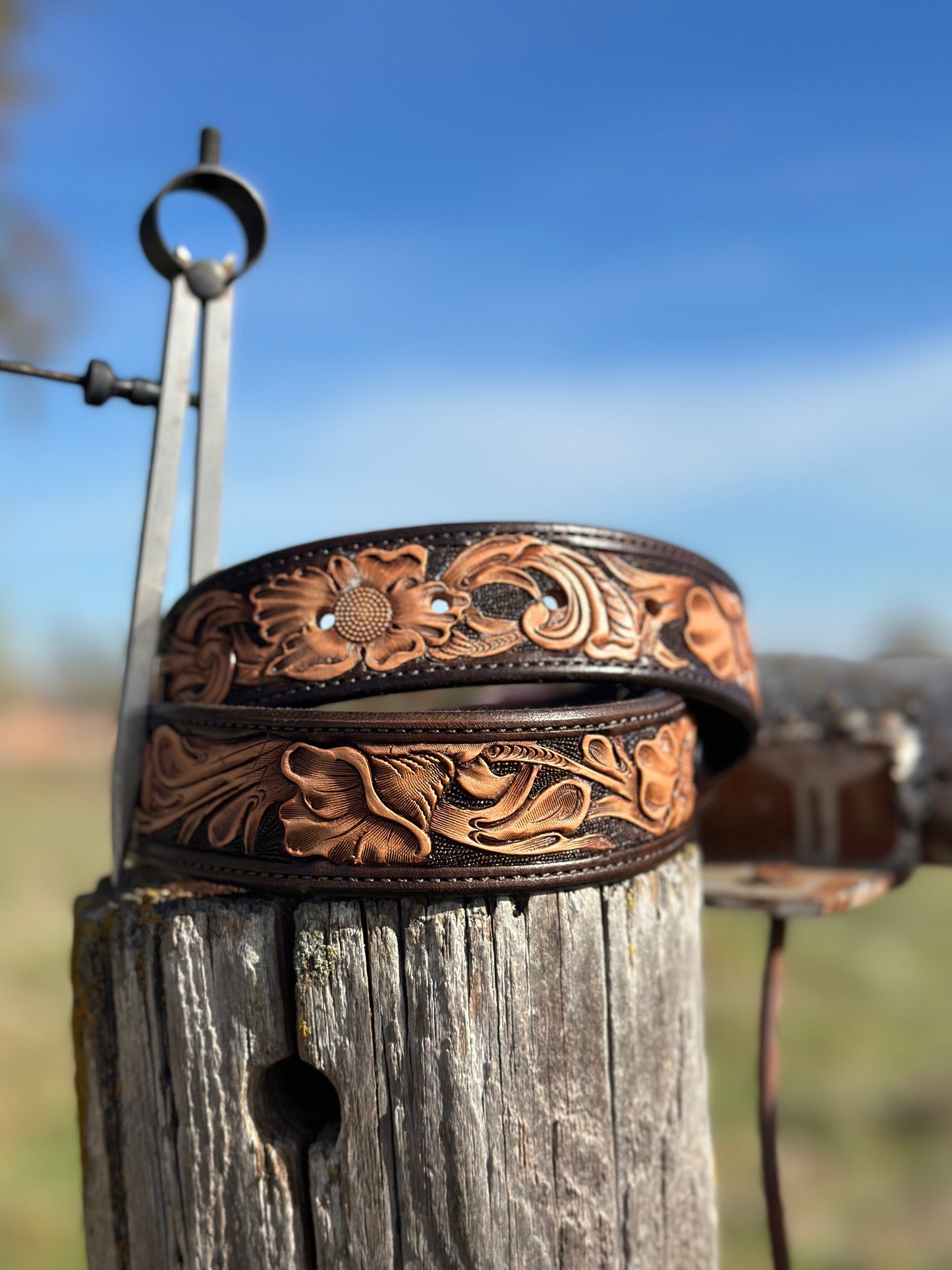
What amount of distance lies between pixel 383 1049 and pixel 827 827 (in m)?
1.41

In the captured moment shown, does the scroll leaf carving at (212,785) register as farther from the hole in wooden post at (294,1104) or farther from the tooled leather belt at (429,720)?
the hole in wooden post at (294,1104)

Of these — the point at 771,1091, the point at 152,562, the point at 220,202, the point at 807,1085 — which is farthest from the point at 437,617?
the point at 807,1085

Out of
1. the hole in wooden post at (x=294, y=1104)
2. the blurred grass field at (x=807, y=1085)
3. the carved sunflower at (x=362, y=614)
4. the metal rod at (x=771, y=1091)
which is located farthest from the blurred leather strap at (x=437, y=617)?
the blurred grass field at (x=807, y=1085)

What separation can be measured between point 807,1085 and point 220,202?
18.8 feet

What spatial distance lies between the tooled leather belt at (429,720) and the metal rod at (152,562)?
3 centimetres

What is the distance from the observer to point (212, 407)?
66.4 inches

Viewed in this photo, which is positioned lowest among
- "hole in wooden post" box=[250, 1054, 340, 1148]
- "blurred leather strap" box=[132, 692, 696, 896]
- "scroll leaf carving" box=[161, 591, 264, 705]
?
"hole in wooden post" box=[250, 1054, 340, 1148]

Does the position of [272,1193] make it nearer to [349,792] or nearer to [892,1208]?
[349,792]

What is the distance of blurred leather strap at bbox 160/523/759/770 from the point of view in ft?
4.74

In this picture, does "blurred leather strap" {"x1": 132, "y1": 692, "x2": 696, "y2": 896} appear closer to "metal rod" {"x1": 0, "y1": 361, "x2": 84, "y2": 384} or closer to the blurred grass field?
"metal rod" {"x1": 0, "y1": 361, "x2": 84, "y2": 384}

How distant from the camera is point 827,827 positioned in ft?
7.66

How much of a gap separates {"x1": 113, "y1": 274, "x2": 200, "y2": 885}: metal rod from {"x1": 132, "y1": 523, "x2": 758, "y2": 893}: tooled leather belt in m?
0.03

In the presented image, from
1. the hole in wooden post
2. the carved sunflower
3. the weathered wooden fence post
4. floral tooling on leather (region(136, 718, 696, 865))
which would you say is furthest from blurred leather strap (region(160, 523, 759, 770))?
the hole in wooden post

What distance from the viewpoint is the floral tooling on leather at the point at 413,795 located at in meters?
1.34
